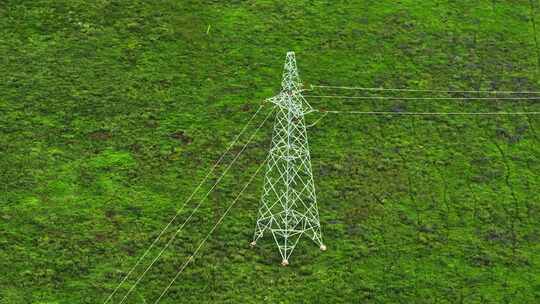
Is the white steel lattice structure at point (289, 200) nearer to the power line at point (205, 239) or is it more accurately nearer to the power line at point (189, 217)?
the power line at point (205, 239)

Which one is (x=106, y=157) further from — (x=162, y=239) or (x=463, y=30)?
(x=463, y=30)

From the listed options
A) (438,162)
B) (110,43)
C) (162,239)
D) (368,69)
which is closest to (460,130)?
(438,162)

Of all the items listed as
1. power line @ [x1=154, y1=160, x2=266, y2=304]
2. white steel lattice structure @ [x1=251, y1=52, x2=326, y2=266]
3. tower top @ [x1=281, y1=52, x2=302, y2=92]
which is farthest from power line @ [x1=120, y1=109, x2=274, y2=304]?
tower top @ [x1=281, y1=52, x2=302, y2=92]

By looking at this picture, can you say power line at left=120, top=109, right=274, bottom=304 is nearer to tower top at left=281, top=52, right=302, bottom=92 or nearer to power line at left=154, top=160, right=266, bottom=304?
power line at left=154, top=160, right=266, bottom=304

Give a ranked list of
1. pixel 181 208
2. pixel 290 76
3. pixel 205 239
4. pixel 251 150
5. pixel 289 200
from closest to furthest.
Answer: pixel 290 76 → pixel 205 239 → pixel 289 200 → pixel 181 208 → pixel 251 150

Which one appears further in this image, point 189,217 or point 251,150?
point 251,150

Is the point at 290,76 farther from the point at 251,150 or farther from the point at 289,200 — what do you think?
the point at 251,150

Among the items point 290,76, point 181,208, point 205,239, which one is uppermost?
point 290,76

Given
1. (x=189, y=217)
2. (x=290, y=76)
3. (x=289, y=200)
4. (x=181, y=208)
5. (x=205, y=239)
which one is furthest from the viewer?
(x=181, y=208)

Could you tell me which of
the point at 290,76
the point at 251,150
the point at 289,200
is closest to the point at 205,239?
the point at 289,200
